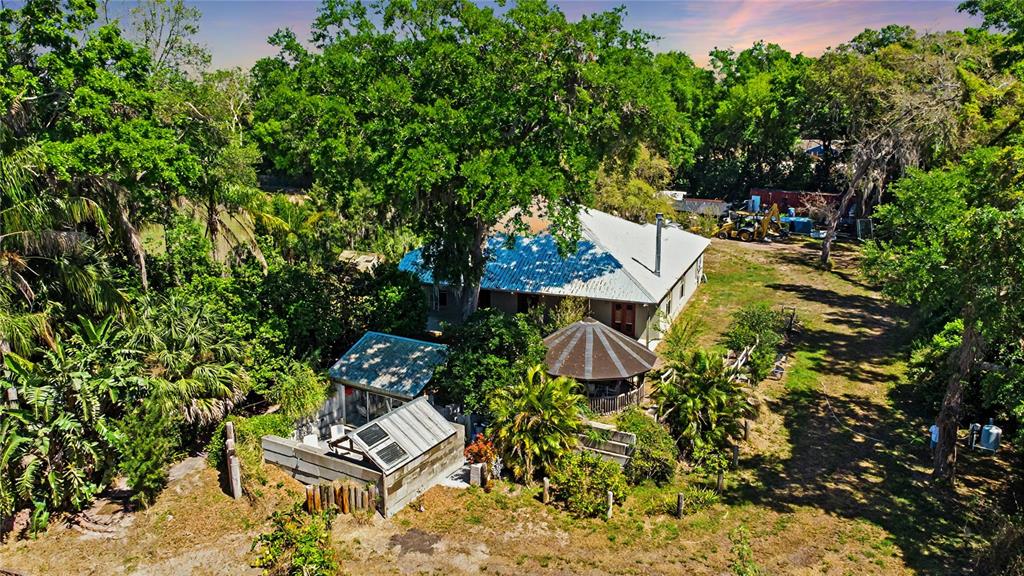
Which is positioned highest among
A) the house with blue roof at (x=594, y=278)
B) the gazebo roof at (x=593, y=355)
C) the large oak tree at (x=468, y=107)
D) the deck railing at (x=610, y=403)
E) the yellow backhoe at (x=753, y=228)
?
the large oak tree at (x=468, y=107)

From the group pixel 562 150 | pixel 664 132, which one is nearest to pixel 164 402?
pixel 562 150

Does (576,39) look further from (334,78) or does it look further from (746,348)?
(746,348)

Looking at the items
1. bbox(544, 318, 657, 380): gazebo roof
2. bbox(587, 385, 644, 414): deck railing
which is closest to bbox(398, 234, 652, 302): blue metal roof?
bbox(544, 318, 657, 380): gazebo roof

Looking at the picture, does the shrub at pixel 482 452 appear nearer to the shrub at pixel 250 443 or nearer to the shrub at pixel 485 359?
the shrub at pixel 485 359

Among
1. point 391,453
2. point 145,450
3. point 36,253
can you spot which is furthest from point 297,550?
point 36,253

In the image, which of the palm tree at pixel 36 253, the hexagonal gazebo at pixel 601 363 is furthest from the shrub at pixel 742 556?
the palm tree at pixel 36 253

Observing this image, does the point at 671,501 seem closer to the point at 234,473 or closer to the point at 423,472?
the point at 423,472

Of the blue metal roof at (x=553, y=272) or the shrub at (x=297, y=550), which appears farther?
the blue metal roof at (x=553, y=272)
